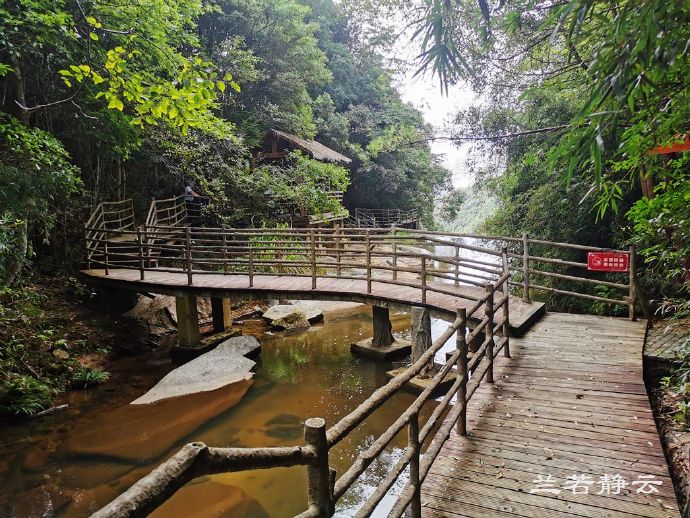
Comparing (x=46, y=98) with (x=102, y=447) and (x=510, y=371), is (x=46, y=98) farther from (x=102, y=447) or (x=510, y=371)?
(x=510, y=371)

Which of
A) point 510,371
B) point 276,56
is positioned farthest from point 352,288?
point 276,56

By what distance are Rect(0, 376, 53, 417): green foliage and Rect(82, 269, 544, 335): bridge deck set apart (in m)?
2.76

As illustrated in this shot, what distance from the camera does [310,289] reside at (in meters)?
7.98

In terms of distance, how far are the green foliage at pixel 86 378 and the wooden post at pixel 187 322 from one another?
1.61m

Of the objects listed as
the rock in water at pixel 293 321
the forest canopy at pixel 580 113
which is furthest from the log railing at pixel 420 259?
the rock in water at pixel 293 321

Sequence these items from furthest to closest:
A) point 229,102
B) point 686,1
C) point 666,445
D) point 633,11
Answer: point 229,102
point 666,445
point 633,11
point 686,1

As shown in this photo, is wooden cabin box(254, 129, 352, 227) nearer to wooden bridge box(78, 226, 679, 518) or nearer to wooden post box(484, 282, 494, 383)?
wooden bridge box(78, 226, 679, 518)

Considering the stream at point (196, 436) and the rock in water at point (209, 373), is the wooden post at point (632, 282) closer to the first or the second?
the stream at point (196, 436)

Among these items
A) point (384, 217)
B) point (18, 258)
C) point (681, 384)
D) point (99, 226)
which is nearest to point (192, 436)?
point (18, 258)

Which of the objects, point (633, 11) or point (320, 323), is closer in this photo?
point (633, 11)

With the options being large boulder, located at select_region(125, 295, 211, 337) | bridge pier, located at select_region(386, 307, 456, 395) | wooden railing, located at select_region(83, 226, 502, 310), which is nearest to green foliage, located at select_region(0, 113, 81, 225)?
wooden railing, located at select_region(83, 226, 502, 310)

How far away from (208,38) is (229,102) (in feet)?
11.1

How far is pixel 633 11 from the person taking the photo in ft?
7.27

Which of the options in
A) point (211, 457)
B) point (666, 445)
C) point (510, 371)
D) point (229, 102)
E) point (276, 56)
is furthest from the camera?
point (276, 56)
